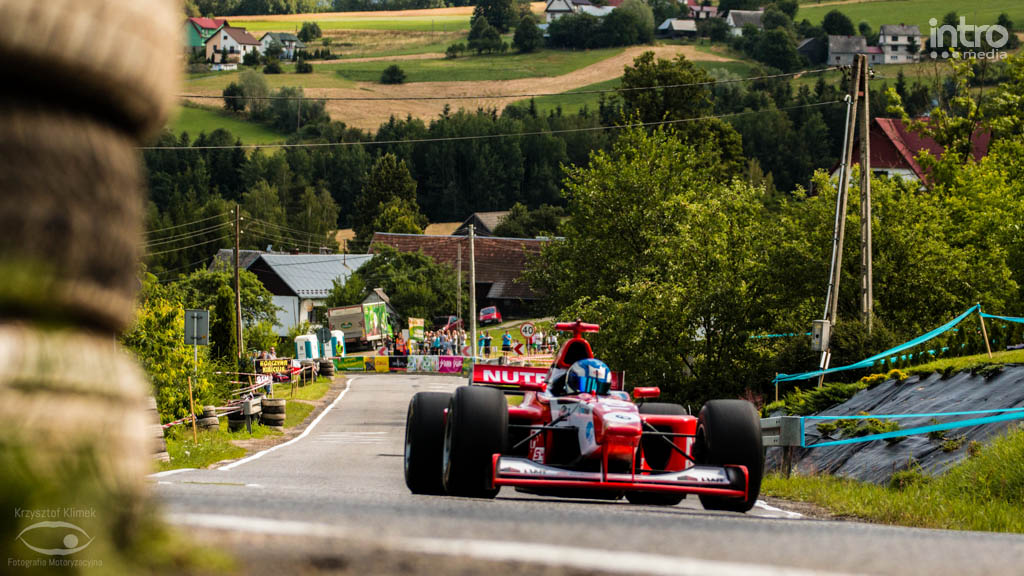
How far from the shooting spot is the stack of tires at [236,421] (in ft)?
86.5

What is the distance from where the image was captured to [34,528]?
1098 mm

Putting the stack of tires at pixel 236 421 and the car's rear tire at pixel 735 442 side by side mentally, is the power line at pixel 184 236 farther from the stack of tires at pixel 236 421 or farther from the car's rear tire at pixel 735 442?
the car's rear tire at pixel 735 442

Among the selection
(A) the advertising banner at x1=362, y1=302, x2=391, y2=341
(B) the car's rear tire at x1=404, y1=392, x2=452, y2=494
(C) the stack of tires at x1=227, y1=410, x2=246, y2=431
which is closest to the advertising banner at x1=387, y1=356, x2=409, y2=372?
(A) the advertising banner at x1=362, y1=302, x2=391, y2=341

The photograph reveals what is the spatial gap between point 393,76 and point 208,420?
174 meters

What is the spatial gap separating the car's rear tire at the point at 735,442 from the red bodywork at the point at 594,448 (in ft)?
0.42

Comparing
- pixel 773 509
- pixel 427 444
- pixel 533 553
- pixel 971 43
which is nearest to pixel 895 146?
pixel 971 43

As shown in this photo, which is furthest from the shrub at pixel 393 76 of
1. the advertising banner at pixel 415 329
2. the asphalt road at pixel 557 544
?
the asphalt road at pixel 557 544

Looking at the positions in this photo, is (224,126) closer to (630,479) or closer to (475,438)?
(475,438)

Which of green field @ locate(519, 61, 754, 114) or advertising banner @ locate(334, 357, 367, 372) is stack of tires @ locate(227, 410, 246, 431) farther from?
green field @ locate(519, 61, 754, 114)

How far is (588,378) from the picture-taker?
32.3 feet

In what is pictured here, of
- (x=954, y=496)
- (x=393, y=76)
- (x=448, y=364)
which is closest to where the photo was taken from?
(x=954, y=496)

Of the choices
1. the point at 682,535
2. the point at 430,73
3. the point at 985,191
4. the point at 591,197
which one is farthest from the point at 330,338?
the point at 430,73

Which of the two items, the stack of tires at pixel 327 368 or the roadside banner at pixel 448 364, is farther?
the roadside banner at pixel 448 364

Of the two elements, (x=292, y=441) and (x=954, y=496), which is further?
(x=292, y=441)
